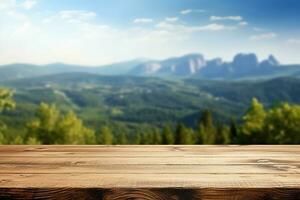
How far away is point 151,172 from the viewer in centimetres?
139

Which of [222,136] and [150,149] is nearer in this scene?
[150,149]

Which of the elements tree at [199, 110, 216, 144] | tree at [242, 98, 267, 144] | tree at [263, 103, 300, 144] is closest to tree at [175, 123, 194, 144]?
tree at [199, 110, 216, 144]

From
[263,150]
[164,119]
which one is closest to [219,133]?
[263,150]

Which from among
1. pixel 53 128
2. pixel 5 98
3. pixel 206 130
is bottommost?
pixel 206 130

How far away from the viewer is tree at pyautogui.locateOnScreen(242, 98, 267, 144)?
36.3m

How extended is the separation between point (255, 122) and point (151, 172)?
36.4 metres

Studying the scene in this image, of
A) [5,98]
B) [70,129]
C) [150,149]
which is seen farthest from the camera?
[70,129]

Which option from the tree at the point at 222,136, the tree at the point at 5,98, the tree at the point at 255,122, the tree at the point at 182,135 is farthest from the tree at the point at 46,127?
the tree at the point at 222,136

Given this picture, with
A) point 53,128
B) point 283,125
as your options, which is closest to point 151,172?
point 283,125

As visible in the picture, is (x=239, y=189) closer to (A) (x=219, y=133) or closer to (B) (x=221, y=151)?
(B) (x=221, y=151)

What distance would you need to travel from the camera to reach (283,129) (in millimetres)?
34844

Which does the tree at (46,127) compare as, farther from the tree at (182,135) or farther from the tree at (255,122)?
the tree at (255,122)

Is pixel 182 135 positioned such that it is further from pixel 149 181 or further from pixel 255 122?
pixel 149 181

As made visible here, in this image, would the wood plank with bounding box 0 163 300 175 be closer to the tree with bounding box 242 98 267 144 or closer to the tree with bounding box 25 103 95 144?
the tree with bounding box 242 98 267 144
